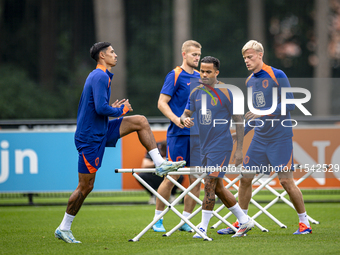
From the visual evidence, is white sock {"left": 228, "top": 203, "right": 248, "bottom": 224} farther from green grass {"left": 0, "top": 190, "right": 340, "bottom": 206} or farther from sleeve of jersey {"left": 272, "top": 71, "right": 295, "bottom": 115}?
green grass {"left": 0, "top": 190, "right": 340, "bottom": 206}

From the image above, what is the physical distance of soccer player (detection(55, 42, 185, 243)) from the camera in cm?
Result: 530

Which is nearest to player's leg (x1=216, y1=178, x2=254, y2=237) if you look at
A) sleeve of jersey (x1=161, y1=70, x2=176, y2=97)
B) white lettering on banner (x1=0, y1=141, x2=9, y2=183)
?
sleeve of jersey (x1=161, y1=70, x2=176, y2=97)

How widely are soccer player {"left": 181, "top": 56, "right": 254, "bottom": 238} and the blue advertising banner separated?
12.5 feet

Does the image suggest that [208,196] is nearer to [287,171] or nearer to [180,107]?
[287,171]

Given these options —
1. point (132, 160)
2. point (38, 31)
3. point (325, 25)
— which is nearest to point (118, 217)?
point (132, 160)

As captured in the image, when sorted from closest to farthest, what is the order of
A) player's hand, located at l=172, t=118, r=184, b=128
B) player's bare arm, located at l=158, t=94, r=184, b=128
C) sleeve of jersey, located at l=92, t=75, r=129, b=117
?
sleeve of jersey, located at l=92, t=75, r=129, b=117 → player's hand, located at l=172, t=118, r=184, b=128 → player's bare arm, located at l=158, t=94, r=184, b=128

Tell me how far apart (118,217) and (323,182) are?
3728mm

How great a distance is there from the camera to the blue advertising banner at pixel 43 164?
29.2ft

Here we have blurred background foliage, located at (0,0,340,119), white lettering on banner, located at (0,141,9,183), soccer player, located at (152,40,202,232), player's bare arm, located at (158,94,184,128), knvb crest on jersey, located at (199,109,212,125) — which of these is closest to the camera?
knvb crest on jersey, located at (199,109,212,125)

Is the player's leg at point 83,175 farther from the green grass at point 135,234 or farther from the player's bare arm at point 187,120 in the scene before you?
the player's bare arm at point 187,120

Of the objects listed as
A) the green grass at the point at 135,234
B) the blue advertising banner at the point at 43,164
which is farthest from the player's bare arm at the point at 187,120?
the blue advertising banner at the point at 43,164

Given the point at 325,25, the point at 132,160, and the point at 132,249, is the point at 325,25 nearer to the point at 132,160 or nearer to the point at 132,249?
the point at 132,160

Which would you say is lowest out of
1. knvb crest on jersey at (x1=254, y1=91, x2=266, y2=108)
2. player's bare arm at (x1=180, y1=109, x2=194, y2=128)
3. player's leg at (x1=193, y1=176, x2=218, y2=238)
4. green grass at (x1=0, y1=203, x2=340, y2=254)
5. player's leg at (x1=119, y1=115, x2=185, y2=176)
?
green grass at (x1=0, y1=203, x2=340, y2=254)

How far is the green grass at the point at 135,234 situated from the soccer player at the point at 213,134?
Result: 1.23 ft
